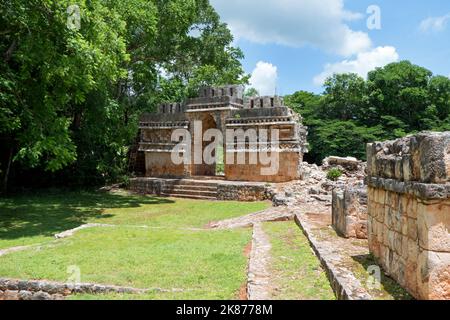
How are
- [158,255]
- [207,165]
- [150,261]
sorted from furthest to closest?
[207,165] → [158,255] → [150,261]

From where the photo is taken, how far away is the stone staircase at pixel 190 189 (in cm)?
1761

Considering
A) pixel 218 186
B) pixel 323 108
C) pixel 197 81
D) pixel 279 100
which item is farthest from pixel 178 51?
pixel 323 108

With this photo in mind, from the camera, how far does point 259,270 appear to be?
6043 millimetres

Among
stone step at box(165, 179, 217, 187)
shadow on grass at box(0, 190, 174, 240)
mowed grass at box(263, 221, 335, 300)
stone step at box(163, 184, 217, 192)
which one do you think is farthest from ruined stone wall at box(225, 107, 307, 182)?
mowed grass at box(263, 221, 335, 300)

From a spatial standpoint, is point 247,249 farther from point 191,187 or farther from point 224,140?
point 224,140

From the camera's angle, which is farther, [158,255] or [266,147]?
[266,147]

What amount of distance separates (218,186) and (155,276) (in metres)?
11.1

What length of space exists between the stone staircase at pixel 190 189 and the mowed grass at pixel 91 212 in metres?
0.78

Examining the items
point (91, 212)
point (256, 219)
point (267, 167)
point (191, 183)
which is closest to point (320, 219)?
point (256, 219)

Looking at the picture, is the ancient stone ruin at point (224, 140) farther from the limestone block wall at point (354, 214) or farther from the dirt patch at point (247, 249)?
the limestone block wall at point (354, 214)

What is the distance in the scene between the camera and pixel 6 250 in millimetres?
8562

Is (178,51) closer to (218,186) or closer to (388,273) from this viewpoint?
(218,186)

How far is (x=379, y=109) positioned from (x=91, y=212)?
25202 millimetres

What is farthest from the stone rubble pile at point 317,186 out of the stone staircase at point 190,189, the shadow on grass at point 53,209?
the shadow on grass at point 53,209
